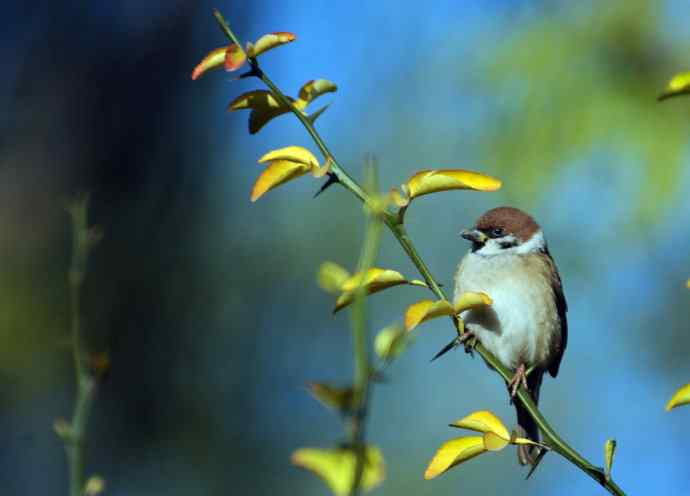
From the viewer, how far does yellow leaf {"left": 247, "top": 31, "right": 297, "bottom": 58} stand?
1.27 meters

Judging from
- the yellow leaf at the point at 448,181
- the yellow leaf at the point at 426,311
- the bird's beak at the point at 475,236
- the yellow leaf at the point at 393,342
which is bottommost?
the bird's beak at the point at 475,236

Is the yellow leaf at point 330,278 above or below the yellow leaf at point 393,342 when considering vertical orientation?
above

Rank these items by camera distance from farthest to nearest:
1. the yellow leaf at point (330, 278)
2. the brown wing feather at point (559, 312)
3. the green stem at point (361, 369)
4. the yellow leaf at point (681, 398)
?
the brown wing feather at point (559, 312) < the yellow leaf at point (681, 398) < the yellow leaf at point (330, 278) < the green stem at point (361, 369)

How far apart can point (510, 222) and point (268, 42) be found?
2.23 meters

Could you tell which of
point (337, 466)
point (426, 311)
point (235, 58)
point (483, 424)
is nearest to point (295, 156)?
point (235, 58)

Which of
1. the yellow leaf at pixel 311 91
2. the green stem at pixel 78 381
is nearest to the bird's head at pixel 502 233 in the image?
the green stem at pixel 78 381

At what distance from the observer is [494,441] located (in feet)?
4.02

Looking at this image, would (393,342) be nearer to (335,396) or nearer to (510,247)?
(335,396)

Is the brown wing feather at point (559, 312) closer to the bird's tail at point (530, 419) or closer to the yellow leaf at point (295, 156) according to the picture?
the bird's tail at point (530, 419)

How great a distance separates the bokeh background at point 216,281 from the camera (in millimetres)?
6031

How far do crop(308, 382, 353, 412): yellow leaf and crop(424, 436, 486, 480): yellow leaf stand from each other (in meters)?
0.50

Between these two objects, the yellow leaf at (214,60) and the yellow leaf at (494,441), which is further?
the yellow leaf at (214,60)

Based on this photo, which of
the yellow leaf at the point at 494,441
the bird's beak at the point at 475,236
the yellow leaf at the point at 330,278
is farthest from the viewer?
the bird's beak at the point at 475,236

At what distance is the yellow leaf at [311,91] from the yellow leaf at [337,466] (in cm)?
77
